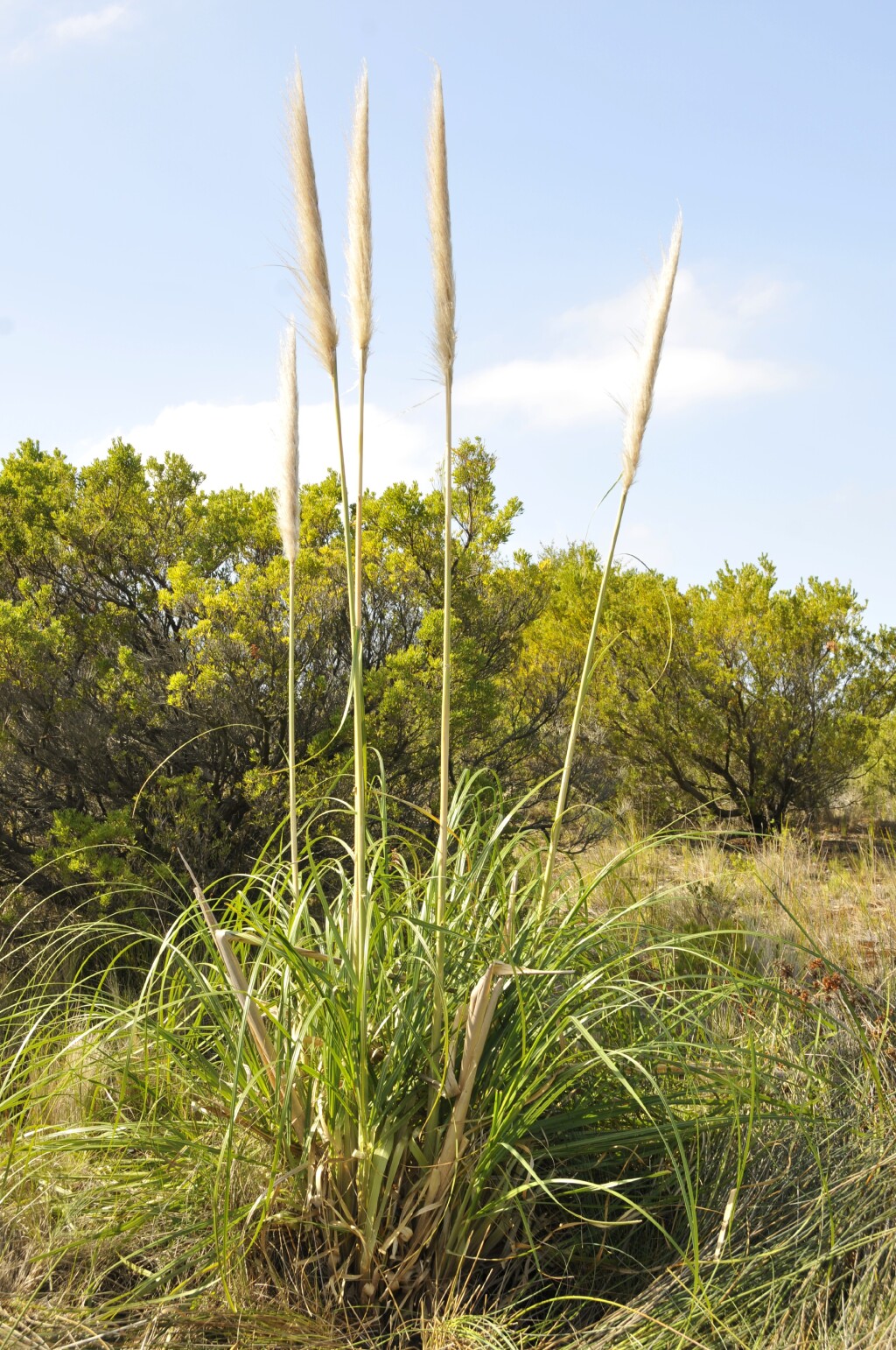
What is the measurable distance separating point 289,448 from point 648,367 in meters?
0.83

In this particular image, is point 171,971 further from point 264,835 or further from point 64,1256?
point 64,1256

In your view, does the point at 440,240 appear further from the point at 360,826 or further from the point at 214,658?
the point at 214,658

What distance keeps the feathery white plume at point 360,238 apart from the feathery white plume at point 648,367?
22.9 inches

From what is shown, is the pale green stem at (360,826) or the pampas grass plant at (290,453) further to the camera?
the pampas grass plant at (290,453)

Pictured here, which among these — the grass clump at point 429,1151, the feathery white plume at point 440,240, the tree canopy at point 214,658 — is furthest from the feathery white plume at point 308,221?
the tree canopy at point 214,658

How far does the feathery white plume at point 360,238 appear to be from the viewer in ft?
6.24

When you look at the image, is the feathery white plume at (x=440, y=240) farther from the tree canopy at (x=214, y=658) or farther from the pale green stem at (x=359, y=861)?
the tree canopy at (x=214, y=658)

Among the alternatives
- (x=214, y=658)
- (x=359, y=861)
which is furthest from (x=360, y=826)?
(x=214, y=658)

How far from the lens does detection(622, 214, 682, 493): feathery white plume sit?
6.85 ft

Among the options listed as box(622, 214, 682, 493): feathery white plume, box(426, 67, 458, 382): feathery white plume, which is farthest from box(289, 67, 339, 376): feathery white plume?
box(622, 214, 682, 493): feathery white plume

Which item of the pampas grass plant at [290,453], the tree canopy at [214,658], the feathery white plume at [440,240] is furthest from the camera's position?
the tree canopy at [214,658]

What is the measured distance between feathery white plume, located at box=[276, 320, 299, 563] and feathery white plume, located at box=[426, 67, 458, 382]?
473 millimetres

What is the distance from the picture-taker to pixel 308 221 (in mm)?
1921

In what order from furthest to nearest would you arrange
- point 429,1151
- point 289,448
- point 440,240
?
point 289,448, point 429,1151, point 440,240
